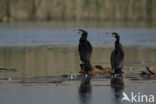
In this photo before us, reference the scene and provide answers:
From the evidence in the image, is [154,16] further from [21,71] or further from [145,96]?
[145,96]

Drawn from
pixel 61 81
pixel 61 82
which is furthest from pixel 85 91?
pixel 61 81

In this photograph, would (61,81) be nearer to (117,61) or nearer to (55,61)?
(117,61)

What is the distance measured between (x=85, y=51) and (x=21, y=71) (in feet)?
6.40

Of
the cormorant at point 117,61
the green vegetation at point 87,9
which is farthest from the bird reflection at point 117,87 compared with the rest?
the green vegetation at point 87,9

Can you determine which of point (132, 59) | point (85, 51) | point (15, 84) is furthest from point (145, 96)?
point (132, 59)

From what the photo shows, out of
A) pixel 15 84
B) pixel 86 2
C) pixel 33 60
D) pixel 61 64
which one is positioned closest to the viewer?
pixel 15 84

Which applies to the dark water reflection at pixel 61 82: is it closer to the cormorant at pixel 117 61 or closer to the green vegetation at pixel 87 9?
the cormorant at pixel 117 61

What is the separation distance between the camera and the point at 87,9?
59.0 meters

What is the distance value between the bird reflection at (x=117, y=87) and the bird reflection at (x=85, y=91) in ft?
1.79

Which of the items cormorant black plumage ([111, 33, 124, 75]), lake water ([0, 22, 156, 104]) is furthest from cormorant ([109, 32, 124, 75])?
lake water ([0, 22, 156, 104])

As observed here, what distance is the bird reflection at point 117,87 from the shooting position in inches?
521

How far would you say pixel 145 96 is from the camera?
1327 cm

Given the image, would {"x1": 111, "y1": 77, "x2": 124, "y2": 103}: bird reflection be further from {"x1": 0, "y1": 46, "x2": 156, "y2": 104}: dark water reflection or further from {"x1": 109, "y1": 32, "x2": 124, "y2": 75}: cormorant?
{"x1": 109, "y1": 32, "x2": 124, "y2": 75}: cormorant

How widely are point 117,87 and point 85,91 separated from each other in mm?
899
